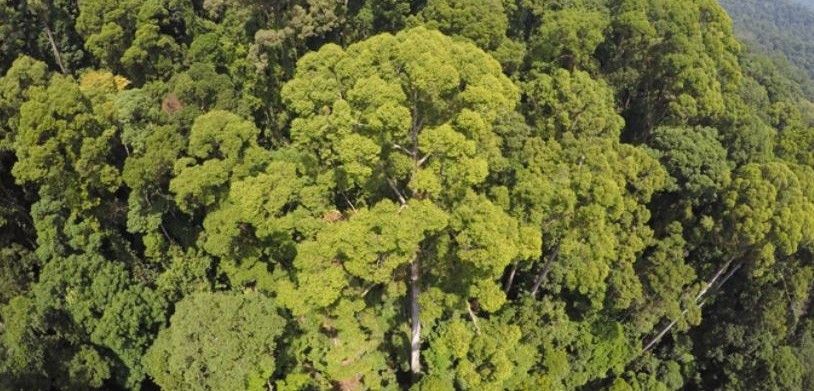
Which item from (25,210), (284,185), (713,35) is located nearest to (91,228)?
(25,210)

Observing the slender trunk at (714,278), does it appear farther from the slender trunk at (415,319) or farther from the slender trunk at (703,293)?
the slender trunk at (415,319)

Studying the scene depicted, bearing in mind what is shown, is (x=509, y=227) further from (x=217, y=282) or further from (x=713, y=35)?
(x=713, y=35)

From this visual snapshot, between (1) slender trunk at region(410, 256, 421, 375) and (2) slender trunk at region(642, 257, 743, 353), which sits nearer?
(1) slender trunk at region(410, 256, 421, 375)

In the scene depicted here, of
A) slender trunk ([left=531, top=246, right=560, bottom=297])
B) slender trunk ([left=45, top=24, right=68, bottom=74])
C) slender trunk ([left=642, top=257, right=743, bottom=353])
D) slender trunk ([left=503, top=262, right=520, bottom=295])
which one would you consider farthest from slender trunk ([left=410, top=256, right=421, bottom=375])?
slender trunk ([left=45, top=24, right=68, bottom=74])

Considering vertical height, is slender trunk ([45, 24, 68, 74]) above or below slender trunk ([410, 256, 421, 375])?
below

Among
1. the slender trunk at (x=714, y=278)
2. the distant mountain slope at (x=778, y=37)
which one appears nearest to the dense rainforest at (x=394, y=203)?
the slender trunk at (x=714, y=278)

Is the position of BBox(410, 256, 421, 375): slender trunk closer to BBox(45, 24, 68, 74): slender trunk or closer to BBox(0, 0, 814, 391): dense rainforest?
BBox(0, 0, 814, 391): dense rainforest
